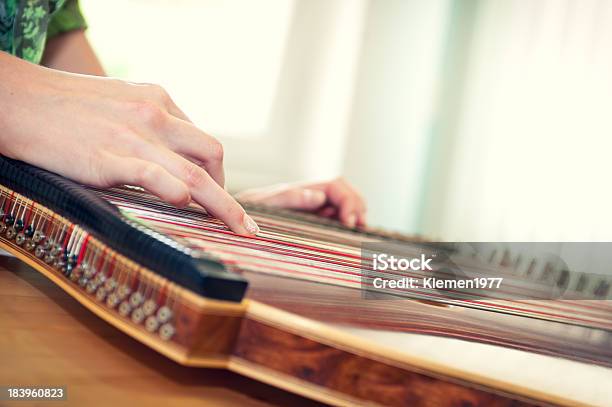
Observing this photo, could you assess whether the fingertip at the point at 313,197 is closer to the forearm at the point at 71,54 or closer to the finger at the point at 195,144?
the forearm at the point at 71,54

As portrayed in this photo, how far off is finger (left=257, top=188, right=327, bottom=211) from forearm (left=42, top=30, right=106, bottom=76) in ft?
1.79

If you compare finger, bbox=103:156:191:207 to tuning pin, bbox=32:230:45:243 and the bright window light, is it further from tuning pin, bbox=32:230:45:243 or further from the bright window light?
the bright window light

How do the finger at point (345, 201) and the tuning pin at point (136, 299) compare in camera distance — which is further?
the finger at point (345, 201)

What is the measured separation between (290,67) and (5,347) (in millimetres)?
3215

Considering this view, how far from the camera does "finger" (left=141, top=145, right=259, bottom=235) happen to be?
802 millimetres

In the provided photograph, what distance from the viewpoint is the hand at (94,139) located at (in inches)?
31.4

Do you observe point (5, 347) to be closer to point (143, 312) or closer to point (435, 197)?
point (143, 312)

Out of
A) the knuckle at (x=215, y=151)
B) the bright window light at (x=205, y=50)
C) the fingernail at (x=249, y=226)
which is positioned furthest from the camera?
the bright window light at (x=205, y=50)

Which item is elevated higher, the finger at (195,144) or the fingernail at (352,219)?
the finger at (195,144)

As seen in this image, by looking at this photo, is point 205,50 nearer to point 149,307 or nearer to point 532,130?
point 532,130

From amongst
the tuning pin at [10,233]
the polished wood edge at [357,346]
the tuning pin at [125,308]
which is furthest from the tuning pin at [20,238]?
the polished wood edge at [357,346]

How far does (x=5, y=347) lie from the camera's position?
0.51m

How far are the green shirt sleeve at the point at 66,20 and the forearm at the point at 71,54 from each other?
0.02 meters

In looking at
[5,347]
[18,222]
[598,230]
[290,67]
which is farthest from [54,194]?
[290,67]
